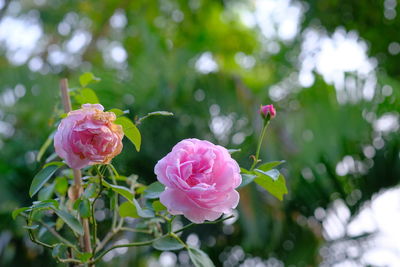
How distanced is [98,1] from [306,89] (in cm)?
203

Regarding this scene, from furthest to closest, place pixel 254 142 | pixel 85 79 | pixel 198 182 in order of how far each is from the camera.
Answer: pixel 254 142, pixel 85 79, pixel 198 182

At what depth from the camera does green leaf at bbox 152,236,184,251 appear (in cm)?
56

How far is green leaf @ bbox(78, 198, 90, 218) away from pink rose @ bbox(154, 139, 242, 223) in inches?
4.4

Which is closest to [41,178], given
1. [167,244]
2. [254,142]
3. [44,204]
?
[44,204]

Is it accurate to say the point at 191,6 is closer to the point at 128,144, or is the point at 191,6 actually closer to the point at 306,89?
the point at 306,89

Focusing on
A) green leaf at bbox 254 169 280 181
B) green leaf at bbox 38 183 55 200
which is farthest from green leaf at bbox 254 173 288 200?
green leaf at bbox 38 183 55 200

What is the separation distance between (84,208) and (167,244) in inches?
3.8

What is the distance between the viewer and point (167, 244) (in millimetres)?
564

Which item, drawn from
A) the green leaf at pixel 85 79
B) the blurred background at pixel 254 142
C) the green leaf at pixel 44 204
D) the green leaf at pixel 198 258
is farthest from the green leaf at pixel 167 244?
the blurred background at pixel 254 142

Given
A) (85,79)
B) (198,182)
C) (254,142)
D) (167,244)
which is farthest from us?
(254,142)

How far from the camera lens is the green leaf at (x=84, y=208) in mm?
540

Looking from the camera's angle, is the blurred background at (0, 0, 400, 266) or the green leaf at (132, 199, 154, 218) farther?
the blurred background at (0, 0, 400, 266)

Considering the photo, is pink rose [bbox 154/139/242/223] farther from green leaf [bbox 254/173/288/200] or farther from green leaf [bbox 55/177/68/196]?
green leaf [bbox 55/177/68/196]

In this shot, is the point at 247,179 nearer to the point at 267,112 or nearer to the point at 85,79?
the point at 267,112
